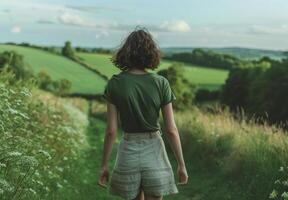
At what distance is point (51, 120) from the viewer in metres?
14.2

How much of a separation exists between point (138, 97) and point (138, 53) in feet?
1.33

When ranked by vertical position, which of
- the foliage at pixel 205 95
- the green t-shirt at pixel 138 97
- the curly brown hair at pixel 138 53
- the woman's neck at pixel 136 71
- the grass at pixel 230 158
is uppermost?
the curly brown hair at pixel 138 53

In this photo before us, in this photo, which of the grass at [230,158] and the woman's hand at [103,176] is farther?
the grass at [230,158]

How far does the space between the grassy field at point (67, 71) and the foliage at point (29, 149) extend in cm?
6128

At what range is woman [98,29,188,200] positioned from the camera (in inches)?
233

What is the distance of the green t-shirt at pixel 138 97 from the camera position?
19.4 ft

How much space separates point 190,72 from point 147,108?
→ 10450cm

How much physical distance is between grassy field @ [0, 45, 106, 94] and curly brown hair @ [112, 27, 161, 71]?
6864cm

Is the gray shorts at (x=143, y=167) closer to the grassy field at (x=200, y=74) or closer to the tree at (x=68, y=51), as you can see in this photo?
the grassy field at (x=200, y=74)

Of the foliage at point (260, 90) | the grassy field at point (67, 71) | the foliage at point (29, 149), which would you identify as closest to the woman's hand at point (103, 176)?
the foliage at point (29, 149)

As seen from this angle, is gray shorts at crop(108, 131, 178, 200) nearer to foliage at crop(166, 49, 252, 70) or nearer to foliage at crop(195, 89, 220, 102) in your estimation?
foliage at crop(195, 89, 220, 102)

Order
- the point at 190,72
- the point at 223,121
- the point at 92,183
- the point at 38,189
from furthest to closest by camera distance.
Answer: the point at 190,72, the point at 223,121, the point at 92,183, the point at 38,189

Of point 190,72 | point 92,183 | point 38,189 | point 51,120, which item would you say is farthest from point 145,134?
point 190,72

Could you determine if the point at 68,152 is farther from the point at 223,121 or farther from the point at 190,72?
the point at 190,72
